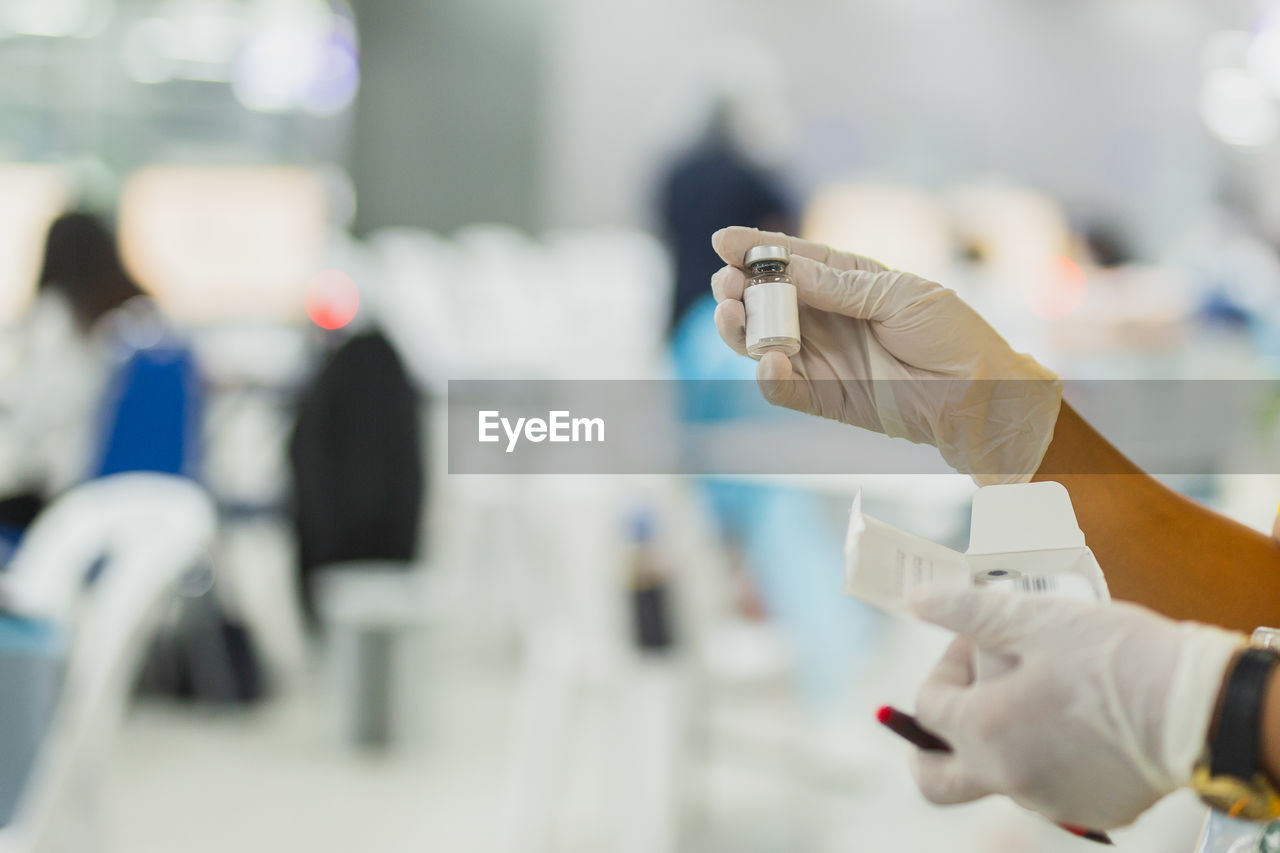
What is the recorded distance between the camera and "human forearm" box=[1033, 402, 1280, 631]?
2.13 feet

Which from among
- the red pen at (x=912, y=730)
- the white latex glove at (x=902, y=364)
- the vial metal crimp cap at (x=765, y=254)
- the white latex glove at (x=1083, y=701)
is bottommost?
the red pen at (x=912, y=730)

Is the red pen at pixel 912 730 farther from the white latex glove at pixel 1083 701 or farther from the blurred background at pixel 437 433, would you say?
the blurred background at pixel 437 433

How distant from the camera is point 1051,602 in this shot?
51 cm

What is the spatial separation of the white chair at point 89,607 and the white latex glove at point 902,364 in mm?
742

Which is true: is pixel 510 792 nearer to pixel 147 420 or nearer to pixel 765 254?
pixel 147 420

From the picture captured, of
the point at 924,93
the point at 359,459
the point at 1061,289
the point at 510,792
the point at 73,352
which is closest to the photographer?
the point at 510,792

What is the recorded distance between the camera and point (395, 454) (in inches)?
111

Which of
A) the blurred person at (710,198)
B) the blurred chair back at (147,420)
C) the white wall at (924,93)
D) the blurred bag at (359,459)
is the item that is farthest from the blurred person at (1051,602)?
the white wall at (924,93)

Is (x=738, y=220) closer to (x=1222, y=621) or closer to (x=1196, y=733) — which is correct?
(x=1222, y=621)

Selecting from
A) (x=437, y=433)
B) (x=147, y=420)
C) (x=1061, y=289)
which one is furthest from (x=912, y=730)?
(x=1061, y=289)

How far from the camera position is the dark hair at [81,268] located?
2.34 metres

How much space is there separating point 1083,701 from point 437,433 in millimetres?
3257

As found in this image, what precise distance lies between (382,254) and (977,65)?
164 inches

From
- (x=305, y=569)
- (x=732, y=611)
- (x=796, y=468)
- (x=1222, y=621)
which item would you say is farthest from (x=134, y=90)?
(x=1222, y=621)
